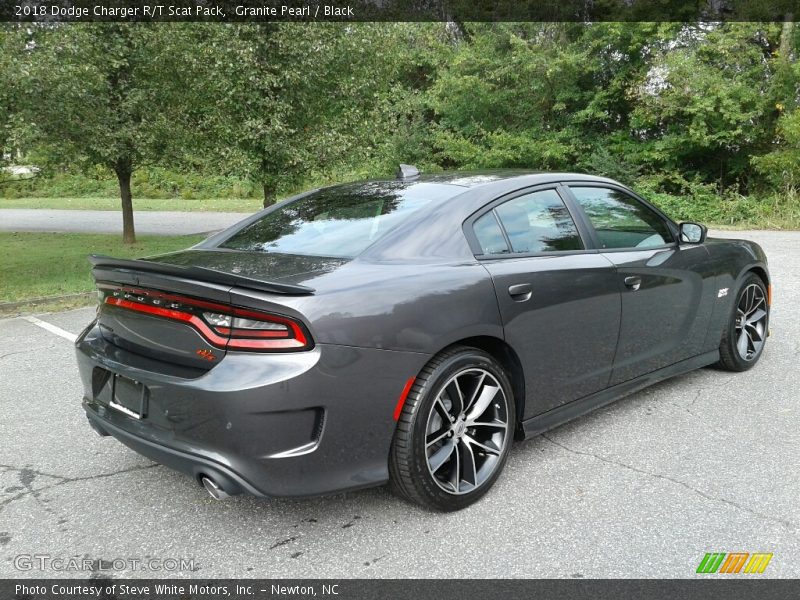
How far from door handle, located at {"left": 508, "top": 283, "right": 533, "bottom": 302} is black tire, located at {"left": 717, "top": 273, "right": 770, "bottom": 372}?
2.14 meters

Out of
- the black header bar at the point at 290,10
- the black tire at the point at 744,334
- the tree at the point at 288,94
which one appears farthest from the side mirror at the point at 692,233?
the black header bar at the point at 290,10

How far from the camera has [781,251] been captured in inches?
469

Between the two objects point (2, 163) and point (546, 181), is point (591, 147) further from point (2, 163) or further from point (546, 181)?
point (546, 181)

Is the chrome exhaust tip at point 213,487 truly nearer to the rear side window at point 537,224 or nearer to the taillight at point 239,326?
the taillight at point 239,326

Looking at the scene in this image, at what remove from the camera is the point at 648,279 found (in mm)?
3762

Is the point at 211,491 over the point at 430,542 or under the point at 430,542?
over

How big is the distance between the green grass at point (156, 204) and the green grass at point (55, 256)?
31.7ft

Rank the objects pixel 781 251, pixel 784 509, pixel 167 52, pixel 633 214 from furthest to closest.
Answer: pixel 781 251
pixel 167 52
pixel 633 214
pixel 784 509

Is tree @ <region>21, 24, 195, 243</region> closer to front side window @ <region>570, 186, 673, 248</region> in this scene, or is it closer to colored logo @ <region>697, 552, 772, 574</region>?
front side window @ <region>570, 186, 673, 248</region>

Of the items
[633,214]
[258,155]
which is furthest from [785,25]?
[633,214]

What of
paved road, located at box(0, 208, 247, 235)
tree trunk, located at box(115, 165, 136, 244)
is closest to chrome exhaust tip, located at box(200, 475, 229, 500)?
tree trunk, located at box(115, 165, 136, 244)

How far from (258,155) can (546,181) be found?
27.3ft

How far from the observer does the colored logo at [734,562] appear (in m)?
2.43

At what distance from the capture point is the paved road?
18.0 m
